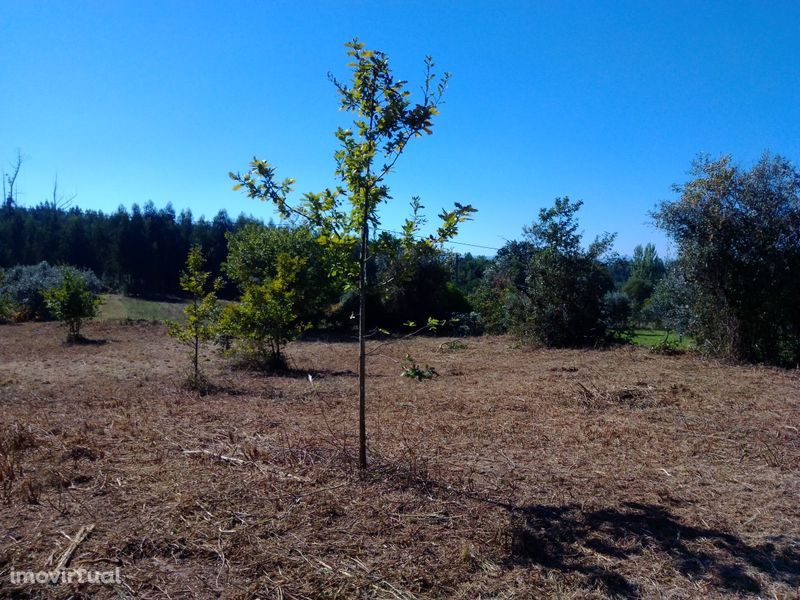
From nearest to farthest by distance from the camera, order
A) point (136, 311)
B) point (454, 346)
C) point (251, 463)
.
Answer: point (251, 463)
point (454, 346)
point (136, 311)

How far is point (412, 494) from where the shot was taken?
4008 mm

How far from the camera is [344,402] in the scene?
8.06m

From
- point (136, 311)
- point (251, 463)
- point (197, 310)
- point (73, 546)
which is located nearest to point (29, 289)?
point (136, 311)

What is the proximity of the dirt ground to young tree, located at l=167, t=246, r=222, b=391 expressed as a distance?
3.40 ft

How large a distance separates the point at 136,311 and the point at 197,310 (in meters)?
21.3

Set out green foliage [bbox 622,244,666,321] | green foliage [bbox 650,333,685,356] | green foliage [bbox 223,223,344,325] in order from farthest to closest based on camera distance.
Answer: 1. green foliage [bbox 622,244,666,321]
2. green foliage [bbox 223,223,344,325]
3. green foliage [bbox 650,333,685,356]

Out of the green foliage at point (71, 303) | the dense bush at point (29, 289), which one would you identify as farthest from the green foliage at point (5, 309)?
the green foliage at point (71, 303)

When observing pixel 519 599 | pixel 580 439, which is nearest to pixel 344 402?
pixel 580 439

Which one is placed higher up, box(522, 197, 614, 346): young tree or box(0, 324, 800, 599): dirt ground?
box(522, 197, 614, 346): young tree

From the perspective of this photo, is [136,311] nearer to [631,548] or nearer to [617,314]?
[617,314]

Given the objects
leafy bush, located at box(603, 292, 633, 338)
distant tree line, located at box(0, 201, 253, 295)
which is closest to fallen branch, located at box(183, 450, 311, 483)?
leafy bush, located at box(603, 292, 633, 338)

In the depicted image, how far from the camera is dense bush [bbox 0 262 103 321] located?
25094mm

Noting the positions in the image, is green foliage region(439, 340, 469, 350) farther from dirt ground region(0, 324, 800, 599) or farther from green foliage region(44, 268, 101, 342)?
green foliage region(44, 268, 101, 342)

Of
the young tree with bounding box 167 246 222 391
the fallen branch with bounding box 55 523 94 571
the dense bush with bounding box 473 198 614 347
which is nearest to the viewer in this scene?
the fallen branch with bounding box 55 523 94 571
